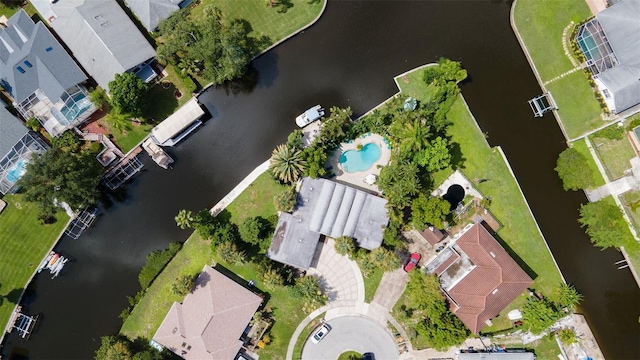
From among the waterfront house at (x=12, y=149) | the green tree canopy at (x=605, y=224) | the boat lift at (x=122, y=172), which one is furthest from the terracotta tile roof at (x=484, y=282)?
the waterfront house at (x=12, y=149)

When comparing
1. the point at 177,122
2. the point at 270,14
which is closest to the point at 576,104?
the point at 270,14

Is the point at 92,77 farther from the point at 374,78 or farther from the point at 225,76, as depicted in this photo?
the point at 374,78

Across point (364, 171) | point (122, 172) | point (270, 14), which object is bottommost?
point (364, 171)

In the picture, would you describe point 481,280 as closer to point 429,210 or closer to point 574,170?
point 429,210

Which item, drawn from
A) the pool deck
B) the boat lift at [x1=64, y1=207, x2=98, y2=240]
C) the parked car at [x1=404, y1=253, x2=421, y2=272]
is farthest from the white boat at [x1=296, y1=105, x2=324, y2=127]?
the boat lift at [x1=64, y1=207, x2=98, y2=240]

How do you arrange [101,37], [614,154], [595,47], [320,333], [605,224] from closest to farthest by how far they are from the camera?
[605,224], [595,47], [101,37], [614,154], [320,333]

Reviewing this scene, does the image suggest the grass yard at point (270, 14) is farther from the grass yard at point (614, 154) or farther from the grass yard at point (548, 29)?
the grass yard at point (614, 154)

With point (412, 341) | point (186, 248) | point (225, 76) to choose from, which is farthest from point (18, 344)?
point (412, 341)
